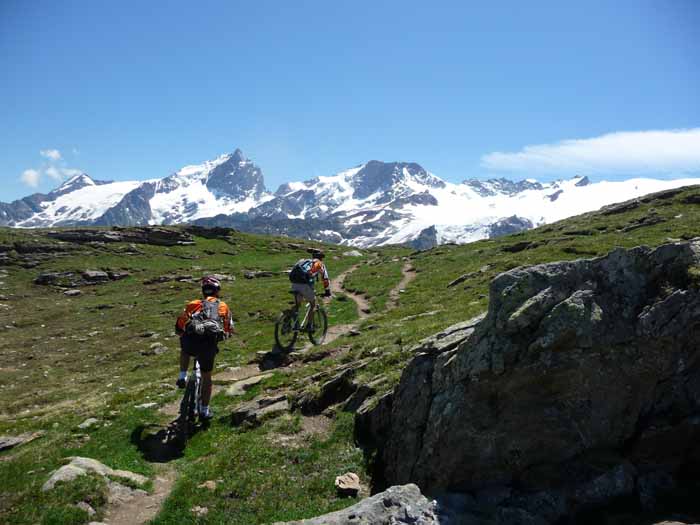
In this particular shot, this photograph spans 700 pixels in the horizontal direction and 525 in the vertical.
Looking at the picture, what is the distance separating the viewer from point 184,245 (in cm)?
8838

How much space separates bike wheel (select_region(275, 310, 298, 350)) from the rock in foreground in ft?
51.6

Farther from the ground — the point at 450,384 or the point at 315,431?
the point at 450,384

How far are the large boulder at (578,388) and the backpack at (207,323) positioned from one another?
27.8 feet

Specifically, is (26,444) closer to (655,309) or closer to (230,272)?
(655,309)

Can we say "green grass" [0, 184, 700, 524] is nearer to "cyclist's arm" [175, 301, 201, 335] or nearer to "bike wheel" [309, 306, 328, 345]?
"bike wheel" [309, 306, 328, 345]

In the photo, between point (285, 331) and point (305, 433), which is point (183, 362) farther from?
point (285, 331)

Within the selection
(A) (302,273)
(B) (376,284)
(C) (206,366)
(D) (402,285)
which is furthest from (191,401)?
(B) (376,284)

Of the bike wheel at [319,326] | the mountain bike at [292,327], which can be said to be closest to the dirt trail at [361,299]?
the bike wheel at [319,326]

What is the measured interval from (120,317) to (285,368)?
2841 cm

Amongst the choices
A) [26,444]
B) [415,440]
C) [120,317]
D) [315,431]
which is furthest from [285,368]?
[120,317]

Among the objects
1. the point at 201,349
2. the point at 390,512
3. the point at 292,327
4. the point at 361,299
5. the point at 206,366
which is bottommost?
the point at 390,512

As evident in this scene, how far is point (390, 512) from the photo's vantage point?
8070 mm

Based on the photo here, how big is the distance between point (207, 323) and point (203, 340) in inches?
24.3

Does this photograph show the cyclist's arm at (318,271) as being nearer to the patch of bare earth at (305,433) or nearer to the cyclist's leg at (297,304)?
the cyclist's leg at (297,304)
